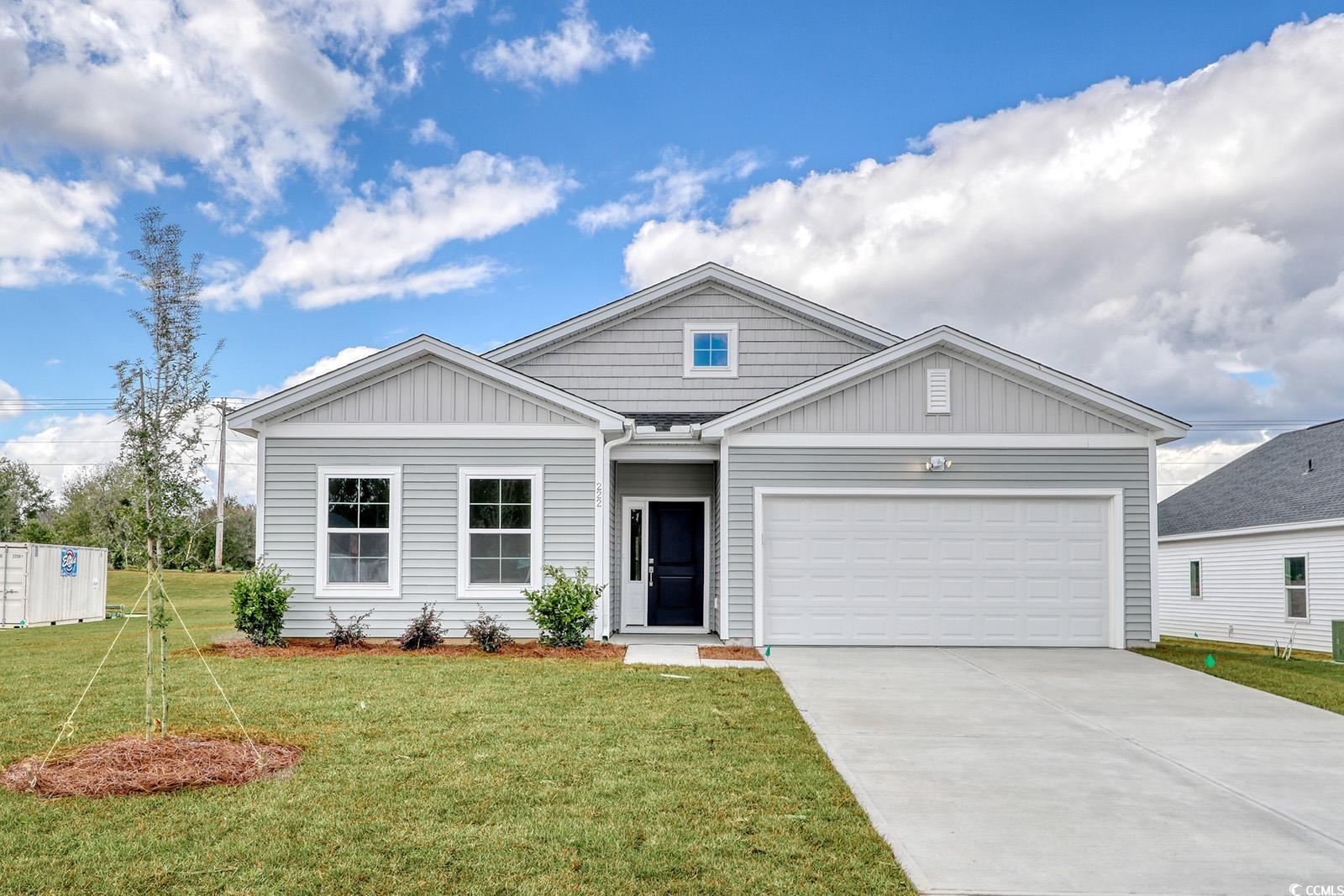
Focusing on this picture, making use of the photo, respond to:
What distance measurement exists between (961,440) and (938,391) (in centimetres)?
76

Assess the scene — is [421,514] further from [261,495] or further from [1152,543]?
[1152,543]

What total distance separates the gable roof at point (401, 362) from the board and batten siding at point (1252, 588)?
11.9 m

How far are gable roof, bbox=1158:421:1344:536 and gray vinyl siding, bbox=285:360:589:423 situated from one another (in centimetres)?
1698

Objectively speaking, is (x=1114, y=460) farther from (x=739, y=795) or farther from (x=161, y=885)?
(x=161, y=885)

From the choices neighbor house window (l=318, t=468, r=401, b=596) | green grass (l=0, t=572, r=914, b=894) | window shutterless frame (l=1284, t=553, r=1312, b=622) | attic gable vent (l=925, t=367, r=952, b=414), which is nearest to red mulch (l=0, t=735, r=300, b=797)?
green grass (l=0, t=572, r=914, b=894)

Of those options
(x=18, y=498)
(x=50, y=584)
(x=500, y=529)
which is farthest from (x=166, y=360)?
(x=18, y=498)

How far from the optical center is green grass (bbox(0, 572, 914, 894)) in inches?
162

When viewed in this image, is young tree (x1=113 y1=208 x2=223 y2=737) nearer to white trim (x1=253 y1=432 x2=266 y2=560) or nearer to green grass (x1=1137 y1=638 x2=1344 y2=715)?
white trim (x1=253 y1=432 x2=266 y2=560)

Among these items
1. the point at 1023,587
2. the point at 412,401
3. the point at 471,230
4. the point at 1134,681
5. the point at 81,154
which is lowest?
the point at 1134,681

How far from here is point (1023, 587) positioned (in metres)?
12.8

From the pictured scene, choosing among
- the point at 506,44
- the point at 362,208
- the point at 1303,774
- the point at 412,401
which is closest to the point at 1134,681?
the point at 1303,774

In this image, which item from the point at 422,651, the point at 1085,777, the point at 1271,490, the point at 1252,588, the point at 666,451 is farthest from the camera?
the point at 1271,490

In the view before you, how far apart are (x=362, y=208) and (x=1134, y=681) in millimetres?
16706

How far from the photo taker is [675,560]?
15.1 metres
